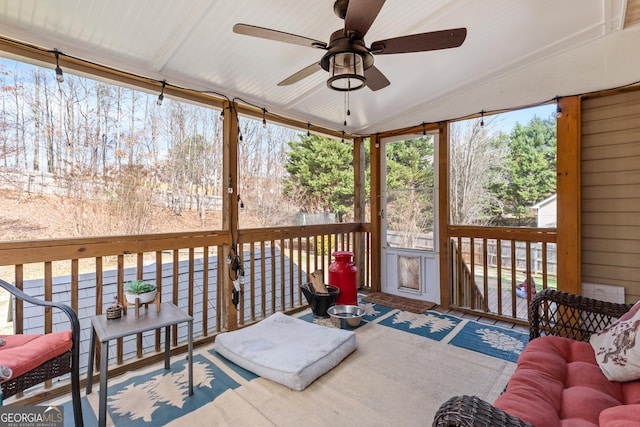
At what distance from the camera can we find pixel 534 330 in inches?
80.4

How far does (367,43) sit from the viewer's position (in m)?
2.40

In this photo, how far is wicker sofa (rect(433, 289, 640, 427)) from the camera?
94 centimetres

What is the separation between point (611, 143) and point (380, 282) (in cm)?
291

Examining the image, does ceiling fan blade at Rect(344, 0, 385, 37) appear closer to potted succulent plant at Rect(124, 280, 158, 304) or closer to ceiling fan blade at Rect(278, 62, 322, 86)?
ceiling fan blade at Rect(278, 62, 322, 86)

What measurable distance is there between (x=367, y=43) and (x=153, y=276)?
275 centimetres

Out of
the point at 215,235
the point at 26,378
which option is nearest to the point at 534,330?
the point at 215,235

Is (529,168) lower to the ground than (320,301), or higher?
higher

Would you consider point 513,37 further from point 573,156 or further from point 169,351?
point 169,351

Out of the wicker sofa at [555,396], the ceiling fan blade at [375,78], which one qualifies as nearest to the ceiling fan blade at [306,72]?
the ceiling fan blade at [375,78]

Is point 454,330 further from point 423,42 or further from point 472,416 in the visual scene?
point 423,42

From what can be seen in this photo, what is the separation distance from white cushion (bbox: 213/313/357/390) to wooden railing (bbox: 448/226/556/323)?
5.96 ft

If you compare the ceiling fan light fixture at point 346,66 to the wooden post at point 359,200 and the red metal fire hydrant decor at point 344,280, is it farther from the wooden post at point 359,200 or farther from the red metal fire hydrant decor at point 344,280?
the wooden post at point 359,200

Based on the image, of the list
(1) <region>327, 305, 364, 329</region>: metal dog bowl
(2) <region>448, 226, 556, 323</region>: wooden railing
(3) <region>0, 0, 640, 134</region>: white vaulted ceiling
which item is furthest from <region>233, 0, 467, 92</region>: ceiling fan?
(2) <region>448, 226, 556, 323</region>: wooden railing

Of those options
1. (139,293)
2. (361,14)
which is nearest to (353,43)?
(361,14)
